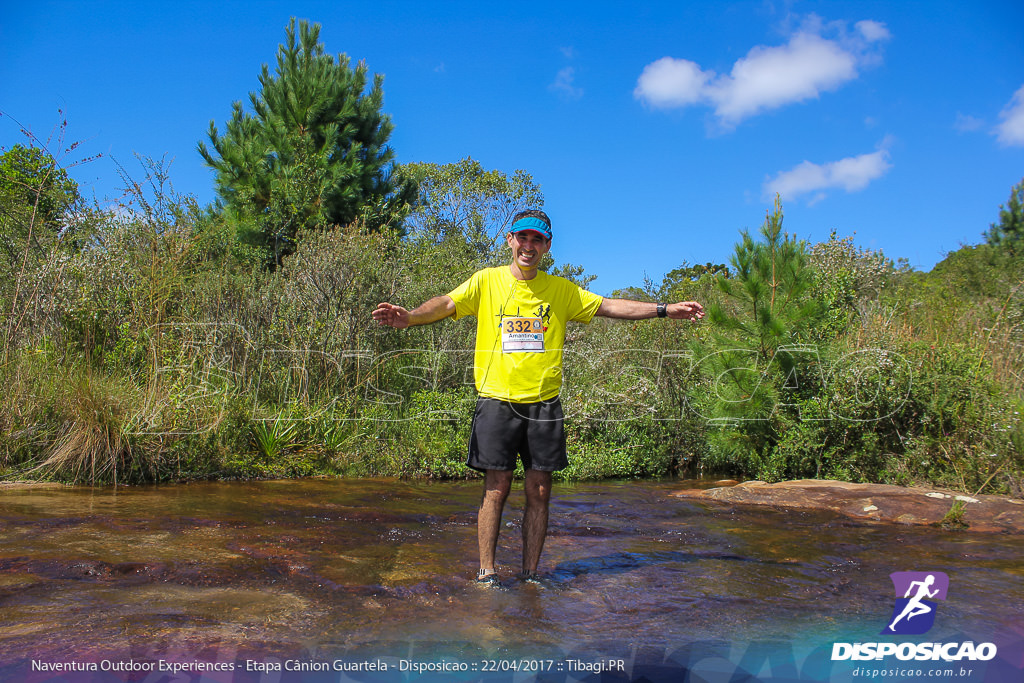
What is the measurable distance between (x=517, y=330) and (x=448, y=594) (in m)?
1.51

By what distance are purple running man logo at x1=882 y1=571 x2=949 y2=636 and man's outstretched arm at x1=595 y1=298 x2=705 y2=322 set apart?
1973mm

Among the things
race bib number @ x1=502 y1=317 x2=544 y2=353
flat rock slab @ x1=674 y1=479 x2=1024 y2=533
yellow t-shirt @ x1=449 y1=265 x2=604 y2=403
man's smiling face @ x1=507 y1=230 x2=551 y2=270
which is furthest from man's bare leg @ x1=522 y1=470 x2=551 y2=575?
flat rock slab @ x1=674 y1=479 x2=1024 y2=533

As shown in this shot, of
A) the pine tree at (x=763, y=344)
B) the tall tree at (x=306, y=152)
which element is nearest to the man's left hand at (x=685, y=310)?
the pine tree at (x=763, y=344)

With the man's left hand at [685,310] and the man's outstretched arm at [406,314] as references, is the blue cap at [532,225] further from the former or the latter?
the man's left hand at [685,310]

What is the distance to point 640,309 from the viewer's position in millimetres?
4316

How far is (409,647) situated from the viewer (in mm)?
2941

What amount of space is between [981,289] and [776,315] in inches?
559

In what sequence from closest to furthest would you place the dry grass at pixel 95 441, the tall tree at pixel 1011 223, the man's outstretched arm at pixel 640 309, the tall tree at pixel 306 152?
the man's outstretched arm at pixel 640 309, the dry grass at pixel 95 441, the tall tree at pixel 306 152, the tall tree at pixel 1011 223

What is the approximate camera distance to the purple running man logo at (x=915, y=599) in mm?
3396

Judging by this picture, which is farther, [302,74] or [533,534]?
[302,74]

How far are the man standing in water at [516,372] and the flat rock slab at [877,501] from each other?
3547 millimetres

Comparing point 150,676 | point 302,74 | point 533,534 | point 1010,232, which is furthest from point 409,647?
point 1010,232

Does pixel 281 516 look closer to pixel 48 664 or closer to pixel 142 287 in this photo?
pixel 48 664

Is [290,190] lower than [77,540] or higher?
higher
